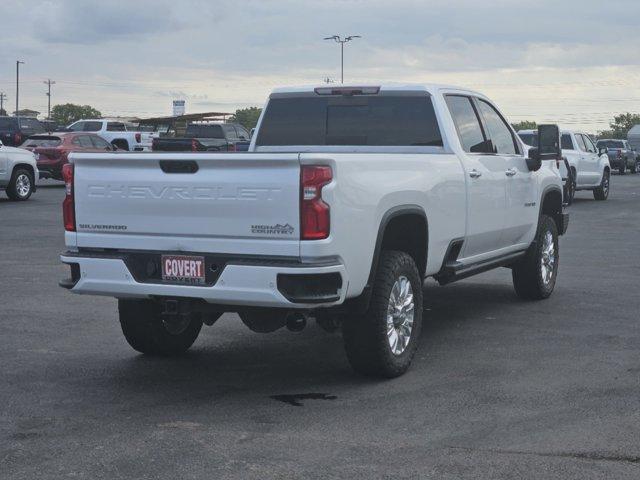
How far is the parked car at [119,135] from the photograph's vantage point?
159 feet

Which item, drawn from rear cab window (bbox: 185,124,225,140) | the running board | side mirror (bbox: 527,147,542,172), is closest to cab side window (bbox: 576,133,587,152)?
rear cab window (bbox: 185,124,225,140)

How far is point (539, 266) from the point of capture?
1040cm

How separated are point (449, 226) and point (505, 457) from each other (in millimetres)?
2930

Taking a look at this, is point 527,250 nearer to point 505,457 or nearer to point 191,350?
point 191,350

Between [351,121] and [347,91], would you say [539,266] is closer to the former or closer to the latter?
[351,121]

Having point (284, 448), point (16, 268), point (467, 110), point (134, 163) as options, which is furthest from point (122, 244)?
point (16, 268)

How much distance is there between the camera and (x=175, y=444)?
18.3 feet

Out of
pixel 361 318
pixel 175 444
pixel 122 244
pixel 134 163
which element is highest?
pixel 134 163

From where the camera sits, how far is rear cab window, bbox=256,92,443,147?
8547 mm

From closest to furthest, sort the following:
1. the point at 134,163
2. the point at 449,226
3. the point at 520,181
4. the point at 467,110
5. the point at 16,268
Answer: the point at 134,163 → the point at 449,226 → the point at 467,110 → the point at 520,181 → the point at 16,268

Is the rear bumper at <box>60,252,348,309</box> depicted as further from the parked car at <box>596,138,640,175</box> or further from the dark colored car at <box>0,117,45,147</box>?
the parked car at <box>596,138,640,175</box>

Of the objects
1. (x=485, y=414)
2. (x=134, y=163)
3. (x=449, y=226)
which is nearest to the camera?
(x=485, y=414)

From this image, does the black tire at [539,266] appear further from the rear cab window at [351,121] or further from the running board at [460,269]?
the rear cab window at [351,121]

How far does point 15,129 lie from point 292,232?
44.1 meters
